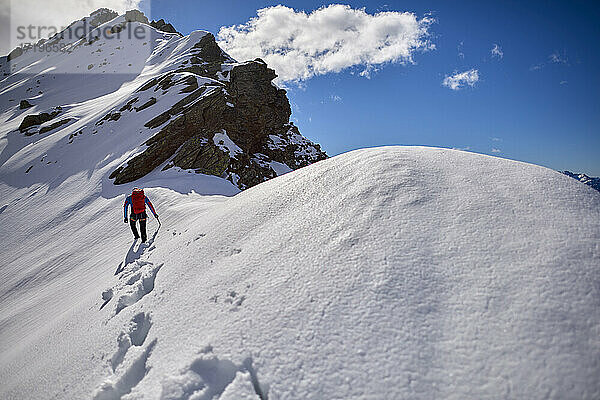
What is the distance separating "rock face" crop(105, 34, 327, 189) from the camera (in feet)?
50.9

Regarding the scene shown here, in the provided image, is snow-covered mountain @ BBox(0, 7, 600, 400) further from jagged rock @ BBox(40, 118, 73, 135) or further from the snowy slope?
jagged rock @ BBox(40, 118, 73, 135)

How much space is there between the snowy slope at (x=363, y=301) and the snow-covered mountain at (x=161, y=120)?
11858mm

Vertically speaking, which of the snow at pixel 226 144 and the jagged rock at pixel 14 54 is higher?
the jagged rock at pixel 14 54

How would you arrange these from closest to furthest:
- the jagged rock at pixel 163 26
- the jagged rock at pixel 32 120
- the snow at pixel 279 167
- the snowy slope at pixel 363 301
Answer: the snowy slope at pixel 363 301, the snow at pixel 279 167, the jagged rock at pixel 32 120, the jagged rock at pixel 163 26

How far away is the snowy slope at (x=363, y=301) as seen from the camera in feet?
6.66

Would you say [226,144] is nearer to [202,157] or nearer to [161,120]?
[202,157]

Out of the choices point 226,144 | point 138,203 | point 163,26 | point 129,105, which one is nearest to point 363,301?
point 138,203

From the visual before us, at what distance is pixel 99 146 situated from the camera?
18547mm

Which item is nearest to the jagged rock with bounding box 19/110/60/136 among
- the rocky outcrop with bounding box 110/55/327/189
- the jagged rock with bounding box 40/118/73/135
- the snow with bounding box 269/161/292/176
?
the jagged rock with bounding box 40/118/73/135

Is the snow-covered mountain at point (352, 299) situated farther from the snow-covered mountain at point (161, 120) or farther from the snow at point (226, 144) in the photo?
the snow at point (226, 144)

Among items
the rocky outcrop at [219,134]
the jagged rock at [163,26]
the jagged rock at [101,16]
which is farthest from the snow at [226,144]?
the jagged rock at [101,16]

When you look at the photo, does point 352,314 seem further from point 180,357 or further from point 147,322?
point 147,322

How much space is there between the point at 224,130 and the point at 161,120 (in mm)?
4116

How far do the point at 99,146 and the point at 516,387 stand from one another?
77.3ft
